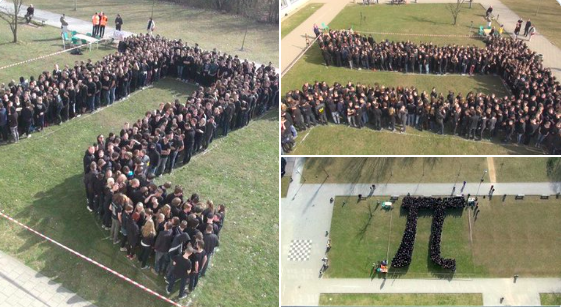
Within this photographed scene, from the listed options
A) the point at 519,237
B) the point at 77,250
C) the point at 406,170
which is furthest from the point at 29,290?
the point at 519,237

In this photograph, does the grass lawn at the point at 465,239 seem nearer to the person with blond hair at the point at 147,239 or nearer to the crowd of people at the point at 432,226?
the crowd of people at the point at 432,226

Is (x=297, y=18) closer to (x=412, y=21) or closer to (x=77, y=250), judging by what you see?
(x=412, y=21)

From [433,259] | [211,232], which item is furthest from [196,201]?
[433,259]

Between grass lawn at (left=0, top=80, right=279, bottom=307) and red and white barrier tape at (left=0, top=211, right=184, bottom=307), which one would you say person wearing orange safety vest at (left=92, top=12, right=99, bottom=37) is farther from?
red and white barrier tape at (left=0, top=211, right=184, bottom=307)

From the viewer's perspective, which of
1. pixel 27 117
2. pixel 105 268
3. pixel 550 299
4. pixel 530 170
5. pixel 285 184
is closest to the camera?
pixel 105 268

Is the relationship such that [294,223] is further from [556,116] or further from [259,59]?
[259,59]

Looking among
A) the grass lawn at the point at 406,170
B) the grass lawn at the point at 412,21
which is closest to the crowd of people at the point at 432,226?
the grass lawn at the point at 406,170
